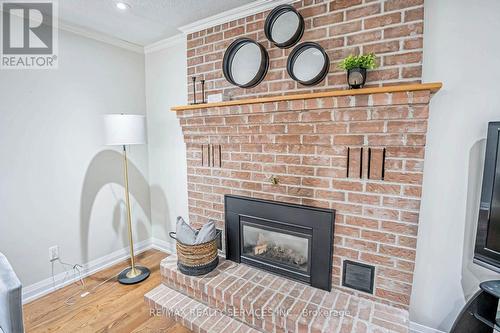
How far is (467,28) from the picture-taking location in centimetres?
145

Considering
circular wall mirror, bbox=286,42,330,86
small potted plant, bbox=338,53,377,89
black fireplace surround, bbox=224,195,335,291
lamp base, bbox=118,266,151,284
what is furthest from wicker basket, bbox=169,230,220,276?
small potted plant, bbox=338,53,377,89

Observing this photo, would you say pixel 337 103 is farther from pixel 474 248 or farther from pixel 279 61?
pixel 474 248

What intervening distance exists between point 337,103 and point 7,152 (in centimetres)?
252

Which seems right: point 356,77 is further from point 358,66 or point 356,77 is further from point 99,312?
point 99,312

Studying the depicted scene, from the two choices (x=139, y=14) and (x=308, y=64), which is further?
(x=139, y=14)

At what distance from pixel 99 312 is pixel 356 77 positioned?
101 inches

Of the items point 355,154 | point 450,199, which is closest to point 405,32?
point 355,154

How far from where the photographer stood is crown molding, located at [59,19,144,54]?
2305 mm

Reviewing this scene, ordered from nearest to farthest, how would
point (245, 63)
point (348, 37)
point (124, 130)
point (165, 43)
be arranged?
point (348, 37), point (245, 63), point (124, 130), point (165, 43)

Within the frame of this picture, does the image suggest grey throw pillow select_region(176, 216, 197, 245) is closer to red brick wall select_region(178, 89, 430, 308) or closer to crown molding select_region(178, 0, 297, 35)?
red brick wall select_region(178, 89, 430, 308)

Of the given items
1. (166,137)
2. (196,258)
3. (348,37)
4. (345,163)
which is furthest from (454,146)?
(166,137)

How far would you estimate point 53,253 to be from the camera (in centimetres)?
232

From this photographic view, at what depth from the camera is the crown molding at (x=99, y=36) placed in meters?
2.30

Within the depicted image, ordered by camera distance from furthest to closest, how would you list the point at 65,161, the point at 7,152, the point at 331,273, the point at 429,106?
the point at 65,161, the point at 7,152, the point at 331,273, the point at 429,106
